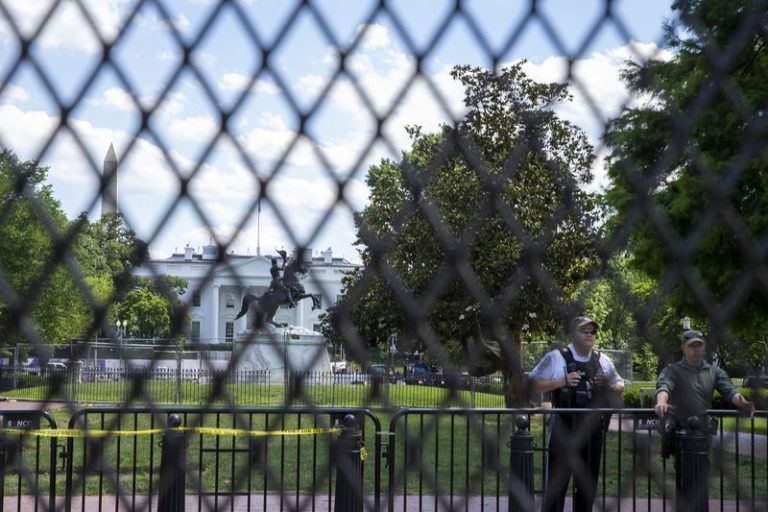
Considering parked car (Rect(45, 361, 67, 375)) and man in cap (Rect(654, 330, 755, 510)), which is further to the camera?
man in cap (Rect(654, 330, 755, 510))

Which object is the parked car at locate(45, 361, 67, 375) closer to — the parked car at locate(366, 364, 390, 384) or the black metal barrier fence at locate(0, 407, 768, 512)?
the black metal barrier fence at locate(0, 407, 768, 512)

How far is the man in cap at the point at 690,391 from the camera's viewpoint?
89.7 inches

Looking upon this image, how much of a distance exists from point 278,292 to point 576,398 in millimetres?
4591

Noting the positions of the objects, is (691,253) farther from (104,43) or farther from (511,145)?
(104,43)

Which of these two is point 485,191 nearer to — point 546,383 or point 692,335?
point 546,383

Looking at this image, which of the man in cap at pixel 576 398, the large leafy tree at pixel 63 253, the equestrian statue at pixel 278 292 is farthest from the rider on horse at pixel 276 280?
the man in cap at pixel 576 398

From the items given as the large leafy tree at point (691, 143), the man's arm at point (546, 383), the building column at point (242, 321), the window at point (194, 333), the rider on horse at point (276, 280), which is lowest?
the man's arm at point (546, 383)

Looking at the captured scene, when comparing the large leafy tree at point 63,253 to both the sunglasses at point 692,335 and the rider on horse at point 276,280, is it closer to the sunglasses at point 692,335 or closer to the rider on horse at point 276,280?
the rider on horse at point 276,280

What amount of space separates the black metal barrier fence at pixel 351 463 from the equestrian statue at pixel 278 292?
0.19 meters

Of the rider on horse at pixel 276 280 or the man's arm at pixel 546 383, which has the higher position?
the rider on horse at pixel 276 280

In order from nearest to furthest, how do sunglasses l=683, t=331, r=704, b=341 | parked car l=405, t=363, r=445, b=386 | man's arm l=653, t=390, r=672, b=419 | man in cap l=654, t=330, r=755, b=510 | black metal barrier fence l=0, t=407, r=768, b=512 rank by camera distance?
parked car l=405, t=363, r=445, b=386
black metal barrier fence l=0, t=407, r=768, b=512
man in cap l=654, t=330, r=755, b=510
sunglasses l=683, t=331, r=704, b=341
man's arm l=653, t=390, r=672, b=419

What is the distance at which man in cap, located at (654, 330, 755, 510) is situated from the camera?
228 cm

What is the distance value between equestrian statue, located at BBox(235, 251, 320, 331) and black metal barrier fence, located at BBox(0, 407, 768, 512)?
191 millimetres

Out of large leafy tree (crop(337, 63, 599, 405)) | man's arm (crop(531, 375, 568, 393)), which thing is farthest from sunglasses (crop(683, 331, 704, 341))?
large leafy tree (crop(337, 63, 599, 405))
